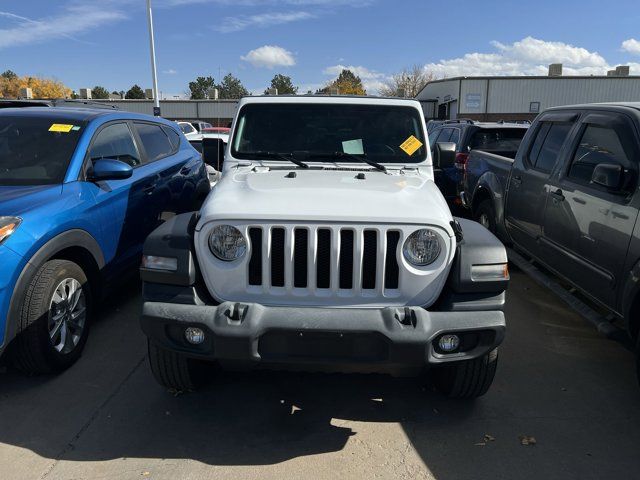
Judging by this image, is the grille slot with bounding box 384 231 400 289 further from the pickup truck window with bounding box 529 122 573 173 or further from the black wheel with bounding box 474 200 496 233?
the black wheel with bounding box 474 200 496 233

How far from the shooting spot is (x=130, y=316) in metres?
4.82

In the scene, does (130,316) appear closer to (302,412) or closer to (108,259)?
(108,259)

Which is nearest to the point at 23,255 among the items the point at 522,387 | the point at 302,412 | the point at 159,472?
the point at 159,472

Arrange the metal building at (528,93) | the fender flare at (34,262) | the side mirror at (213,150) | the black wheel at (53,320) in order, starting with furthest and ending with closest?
the metal building at (528,93) → the side mirror at (213,150) → the black wheel at (53,320) → the fender flare at (34,262)

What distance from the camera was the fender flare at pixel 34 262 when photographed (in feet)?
10.6

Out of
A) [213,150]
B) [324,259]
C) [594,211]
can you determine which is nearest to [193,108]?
[213,150]

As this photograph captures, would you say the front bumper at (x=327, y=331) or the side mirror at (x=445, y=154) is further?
the side mirror at (x=445, y=154)

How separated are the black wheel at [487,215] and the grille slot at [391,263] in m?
3.48

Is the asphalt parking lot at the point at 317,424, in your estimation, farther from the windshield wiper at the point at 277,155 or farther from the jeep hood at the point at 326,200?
the windshield wiper at the point at 277,155

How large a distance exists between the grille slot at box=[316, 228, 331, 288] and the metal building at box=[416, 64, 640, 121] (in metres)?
38.5

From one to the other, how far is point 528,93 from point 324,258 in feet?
138

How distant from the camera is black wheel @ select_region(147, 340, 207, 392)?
3145 millimetres

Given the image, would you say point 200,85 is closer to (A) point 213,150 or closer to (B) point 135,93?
(B) point 135,93

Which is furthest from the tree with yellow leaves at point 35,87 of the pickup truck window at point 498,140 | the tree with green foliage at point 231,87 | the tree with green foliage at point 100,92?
the pickup truck window at point 498,140
